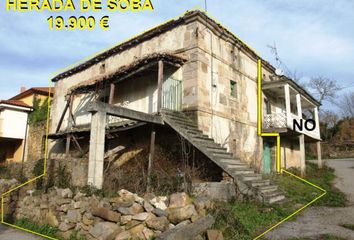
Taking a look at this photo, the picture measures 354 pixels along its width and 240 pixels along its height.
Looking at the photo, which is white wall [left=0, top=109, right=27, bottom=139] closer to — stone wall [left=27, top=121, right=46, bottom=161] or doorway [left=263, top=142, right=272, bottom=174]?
stone wall [left=27, top=121, right=46, bottom=161]

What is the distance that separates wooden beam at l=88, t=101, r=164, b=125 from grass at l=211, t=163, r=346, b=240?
3962mm

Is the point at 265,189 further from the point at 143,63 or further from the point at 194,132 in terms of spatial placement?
the point at 143,63

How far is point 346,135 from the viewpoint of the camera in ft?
118

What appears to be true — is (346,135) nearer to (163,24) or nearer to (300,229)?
(163,24)

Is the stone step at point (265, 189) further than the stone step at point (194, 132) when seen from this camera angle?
No

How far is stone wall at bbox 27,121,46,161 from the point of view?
830 inches

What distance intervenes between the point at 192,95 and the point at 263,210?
554 centimetres

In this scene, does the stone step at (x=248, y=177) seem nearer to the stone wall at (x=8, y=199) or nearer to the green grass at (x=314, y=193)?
the green grass at (x=314, y=193)

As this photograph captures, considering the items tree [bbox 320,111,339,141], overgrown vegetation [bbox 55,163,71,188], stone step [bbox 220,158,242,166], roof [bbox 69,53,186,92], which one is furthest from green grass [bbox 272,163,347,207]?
tree [bbox 320,111,339,141]

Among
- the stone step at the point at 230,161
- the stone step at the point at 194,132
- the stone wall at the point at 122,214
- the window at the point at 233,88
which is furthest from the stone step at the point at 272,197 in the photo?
the window at the point at 233,88

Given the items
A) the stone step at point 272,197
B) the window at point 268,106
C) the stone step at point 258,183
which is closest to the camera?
the stone step at point 272,197

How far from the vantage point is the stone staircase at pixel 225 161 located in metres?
9.74

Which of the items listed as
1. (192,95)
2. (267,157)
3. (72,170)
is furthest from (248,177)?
(267,157)

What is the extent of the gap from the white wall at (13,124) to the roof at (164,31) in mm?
6113
